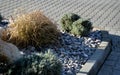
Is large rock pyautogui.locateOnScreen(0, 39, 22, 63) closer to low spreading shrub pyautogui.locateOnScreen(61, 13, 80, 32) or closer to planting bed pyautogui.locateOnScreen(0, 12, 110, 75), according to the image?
planting bed pyautogui.locateOnScreen(0, 12, 110, 75)

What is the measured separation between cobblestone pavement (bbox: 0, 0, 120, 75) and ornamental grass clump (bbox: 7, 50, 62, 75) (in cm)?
246

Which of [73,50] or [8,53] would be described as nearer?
[8,53]

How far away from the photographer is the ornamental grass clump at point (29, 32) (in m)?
5.71

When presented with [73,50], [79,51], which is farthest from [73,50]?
[79,51]

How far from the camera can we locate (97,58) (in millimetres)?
5629

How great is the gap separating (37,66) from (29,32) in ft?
4.80

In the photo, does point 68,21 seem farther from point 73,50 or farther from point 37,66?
point 37,66

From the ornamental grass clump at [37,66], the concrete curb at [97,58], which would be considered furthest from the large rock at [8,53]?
the concrete curb at [97,58]

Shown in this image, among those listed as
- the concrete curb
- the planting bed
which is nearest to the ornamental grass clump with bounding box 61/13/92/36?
the planting bed

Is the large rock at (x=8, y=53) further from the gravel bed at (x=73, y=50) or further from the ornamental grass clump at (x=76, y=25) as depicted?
the ornamental grass clump at (x=76, y=25)

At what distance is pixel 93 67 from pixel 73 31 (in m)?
1.41

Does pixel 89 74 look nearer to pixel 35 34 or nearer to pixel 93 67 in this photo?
pixel 93 67

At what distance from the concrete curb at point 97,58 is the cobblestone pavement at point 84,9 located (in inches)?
14.6

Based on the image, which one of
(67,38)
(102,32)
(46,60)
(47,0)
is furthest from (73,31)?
(47,0)
